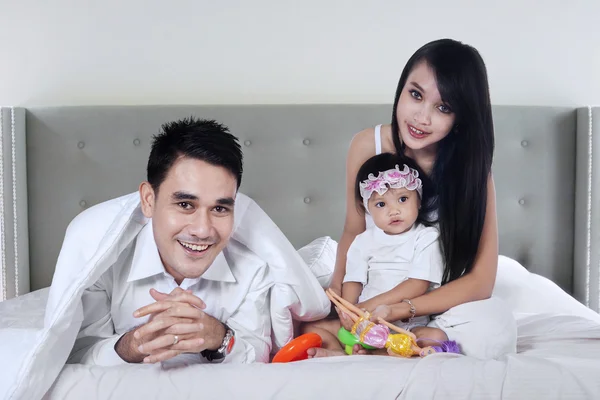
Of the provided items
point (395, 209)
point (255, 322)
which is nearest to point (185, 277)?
point (255, 322)

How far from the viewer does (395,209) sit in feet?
4.33

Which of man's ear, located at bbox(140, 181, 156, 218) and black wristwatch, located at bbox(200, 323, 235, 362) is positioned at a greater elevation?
man's ear, located at bbox(140, 181, 156, 218)

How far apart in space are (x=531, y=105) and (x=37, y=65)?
1689mm

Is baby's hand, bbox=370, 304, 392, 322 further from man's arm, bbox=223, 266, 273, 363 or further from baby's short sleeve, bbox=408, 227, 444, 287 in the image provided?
man's arm, bbox=223, 266, 273, 363

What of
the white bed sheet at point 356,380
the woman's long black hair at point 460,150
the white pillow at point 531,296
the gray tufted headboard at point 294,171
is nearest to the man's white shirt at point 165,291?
the white bed sheet at point 356,380

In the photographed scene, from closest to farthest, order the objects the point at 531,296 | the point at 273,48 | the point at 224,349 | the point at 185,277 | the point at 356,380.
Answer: the point at 356,380, the point at 224,349, the point at 185,277, the point at 531,296, the point at 273,48

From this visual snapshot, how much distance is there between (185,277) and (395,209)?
1.50 feet

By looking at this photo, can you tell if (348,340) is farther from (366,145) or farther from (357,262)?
(366,145)

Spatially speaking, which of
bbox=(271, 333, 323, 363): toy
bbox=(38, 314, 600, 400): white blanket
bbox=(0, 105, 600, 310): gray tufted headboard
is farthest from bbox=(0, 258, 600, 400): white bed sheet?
bbox=(0, 105, 600, 310): gray tufted headboard

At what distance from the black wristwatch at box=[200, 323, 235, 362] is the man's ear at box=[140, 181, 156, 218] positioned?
0.27 metres

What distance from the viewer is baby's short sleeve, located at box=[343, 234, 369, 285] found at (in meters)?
1.39

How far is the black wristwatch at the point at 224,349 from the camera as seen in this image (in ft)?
3.84

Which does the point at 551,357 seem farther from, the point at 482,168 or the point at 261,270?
the point at 261,270

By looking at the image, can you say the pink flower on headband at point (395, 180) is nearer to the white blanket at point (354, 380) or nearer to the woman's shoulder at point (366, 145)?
the woman's shoulder at point (366, 145)
